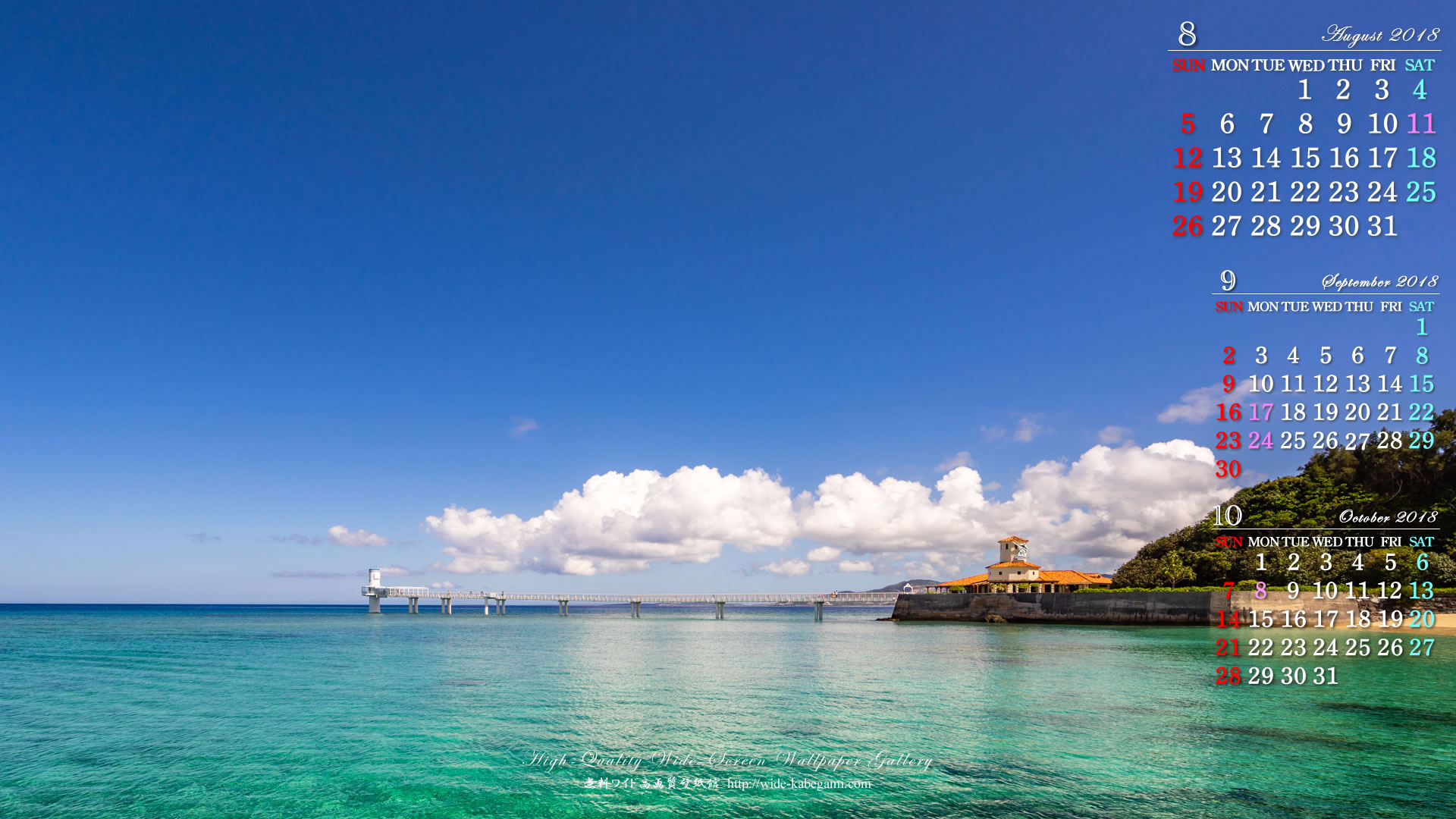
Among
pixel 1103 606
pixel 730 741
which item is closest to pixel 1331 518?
pixel 1103 606

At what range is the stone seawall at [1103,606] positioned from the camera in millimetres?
63281

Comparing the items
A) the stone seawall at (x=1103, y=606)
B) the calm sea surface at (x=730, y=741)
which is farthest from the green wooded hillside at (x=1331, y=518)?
the calm sea surface at (x=730, y=741)

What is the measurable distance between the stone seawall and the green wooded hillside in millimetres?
3390

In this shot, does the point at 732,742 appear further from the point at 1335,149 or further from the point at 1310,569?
the point at 1310,569

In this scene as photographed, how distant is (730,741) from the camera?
61.7 feet

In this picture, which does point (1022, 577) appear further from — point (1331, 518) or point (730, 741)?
point (730, 741)

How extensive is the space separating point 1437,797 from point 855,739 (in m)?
11.1

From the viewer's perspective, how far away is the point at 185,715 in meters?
23.4

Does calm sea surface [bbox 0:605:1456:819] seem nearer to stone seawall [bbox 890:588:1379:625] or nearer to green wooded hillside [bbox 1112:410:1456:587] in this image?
stone seawall [bbox 890:588:1379:625]

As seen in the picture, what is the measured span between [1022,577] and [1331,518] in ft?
113

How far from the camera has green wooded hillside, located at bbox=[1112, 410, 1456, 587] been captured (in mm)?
64688

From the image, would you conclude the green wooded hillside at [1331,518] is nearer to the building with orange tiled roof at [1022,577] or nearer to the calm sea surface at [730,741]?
the building with orange tiled roof at [1022,577]

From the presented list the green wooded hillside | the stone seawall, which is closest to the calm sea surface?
the stone seawall

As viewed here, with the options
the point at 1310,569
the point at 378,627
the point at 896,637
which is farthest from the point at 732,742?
the point at 378,627
